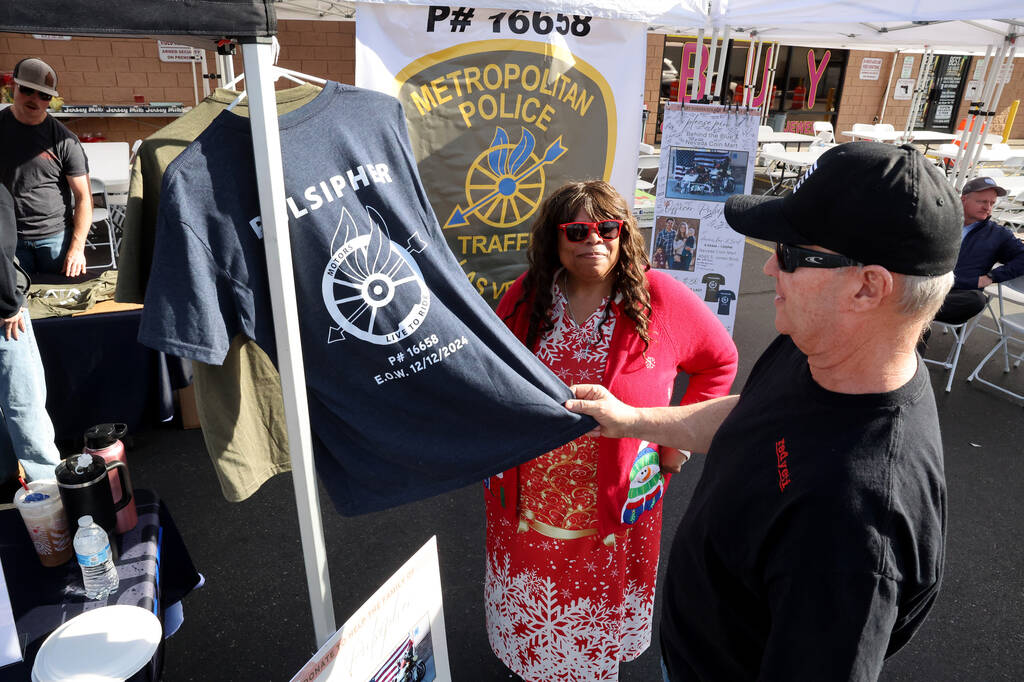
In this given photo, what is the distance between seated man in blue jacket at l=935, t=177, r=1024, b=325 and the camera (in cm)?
498

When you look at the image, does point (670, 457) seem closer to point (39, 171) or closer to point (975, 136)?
point (39, 171)

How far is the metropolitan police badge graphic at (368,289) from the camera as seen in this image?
1353 mm

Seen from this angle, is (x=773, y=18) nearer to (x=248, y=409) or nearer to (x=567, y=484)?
(x=567, y=484)

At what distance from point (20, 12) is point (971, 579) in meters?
4.10

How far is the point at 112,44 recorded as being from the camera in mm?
9258

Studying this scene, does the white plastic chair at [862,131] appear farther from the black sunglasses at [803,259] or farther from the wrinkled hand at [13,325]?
the wrinkled hand at [13,325]

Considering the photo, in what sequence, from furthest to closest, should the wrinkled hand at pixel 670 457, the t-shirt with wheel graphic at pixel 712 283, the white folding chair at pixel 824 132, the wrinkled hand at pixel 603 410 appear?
the white folding chair at pixel 824 132 < the t-shirt with wheel graphic at pixel 712 283 < the wrinkled hand at pixel 670 457 < the wrinkled hand at pixel 603 410

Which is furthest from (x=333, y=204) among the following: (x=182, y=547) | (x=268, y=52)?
(x=182, y=547)

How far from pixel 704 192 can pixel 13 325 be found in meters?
4.20

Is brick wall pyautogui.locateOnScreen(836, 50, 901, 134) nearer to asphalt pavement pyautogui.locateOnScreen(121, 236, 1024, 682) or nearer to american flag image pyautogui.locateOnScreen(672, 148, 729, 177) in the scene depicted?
american flag image pyautogui.locateOnScreen(672, 148, 729, 177)

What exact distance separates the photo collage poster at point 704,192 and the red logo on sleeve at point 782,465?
11.4 feet

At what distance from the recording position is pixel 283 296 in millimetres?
1242

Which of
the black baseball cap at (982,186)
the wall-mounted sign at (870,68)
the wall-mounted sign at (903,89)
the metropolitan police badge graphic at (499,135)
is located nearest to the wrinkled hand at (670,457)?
the metropolitan police badge graphic at (499,135)

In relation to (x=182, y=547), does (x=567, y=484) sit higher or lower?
higher
